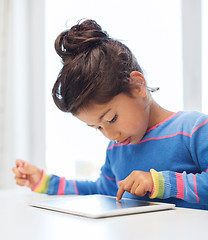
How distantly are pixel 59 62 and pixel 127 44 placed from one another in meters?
0.62

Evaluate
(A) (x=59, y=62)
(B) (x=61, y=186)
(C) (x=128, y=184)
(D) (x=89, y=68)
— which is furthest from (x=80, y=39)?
(A) (x=59, y=62)

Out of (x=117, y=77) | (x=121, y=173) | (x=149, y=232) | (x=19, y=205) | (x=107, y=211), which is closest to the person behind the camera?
(x=149, y=232)

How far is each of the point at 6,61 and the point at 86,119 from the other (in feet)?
4.08

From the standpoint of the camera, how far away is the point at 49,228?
52 centimetres

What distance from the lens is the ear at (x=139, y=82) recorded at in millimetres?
939

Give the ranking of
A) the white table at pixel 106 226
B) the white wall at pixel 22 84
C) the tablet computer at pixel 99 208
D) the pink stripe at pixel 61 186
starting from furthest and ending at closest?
the white wall at pixel 22 84 → the pink stripe at pixel 61 186 → the tablet computer at pixel 99 208 → the white table at pixel 106 226

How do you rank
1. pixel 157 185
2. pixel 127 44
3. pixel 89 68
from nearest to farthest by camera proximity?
pixel 157 185
pixel 89 68
pixel 127 44

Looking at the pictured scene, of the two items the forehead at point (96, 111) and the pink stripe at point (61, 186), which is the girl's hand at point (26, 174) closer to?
the pink stripe at point (61, 186)

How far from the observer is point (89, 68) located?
86cm

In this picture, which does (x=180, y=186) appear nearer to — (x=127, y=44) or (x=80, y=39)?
(x=80, y=39)

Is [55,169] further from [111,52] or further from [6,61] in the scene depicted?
[111,52]

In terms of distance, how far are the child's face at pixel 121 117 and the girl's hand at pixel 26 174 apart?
355mm

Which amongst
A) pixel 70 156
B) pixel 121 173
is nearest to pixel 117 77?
pixel 121 173

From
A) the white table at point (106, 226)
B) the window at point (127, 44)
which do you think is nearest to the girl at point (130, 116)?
the white table at point (106, 226)
